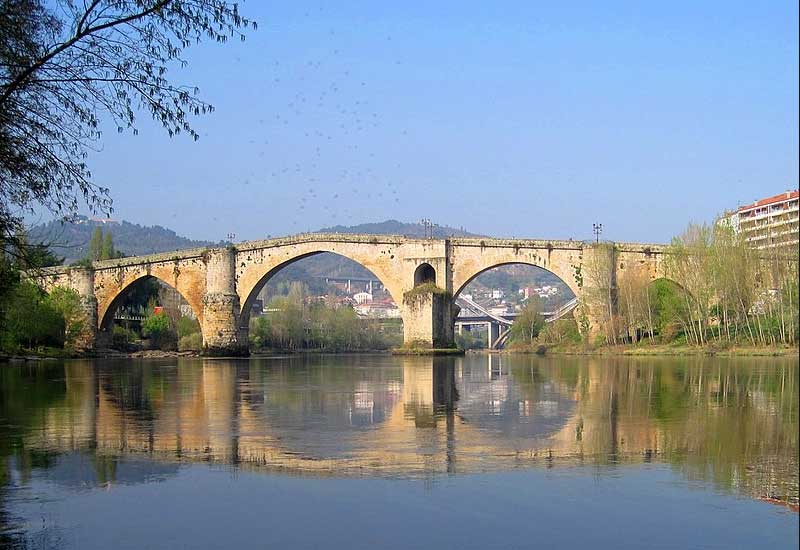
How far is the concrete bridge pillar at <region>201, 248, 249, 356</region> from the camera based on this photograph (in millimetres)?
67562

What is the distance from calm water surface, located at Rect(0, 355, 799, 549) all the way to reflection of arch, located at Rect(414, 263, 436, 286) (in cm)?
4263

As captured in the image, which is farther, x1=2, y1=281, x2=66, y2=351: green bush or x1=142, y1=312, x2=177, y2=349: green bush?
x1=142, y1=312, x2=177, y2=349: green bush

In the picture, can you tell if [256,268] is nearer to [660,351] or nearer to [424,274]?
[424,274]

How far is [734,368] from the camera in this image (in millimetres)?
33219

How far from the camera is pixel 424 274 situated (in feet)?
212

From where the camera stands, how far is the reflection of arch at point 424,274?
63469 millimetres

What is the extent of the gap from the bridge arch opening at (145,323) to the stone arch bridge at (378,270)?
94 centimetres

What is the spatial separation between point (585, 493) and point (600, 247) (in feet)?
165

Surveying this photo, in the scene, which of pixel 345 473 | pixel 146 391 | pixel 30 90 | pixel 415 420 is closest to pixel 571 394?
pixel 415 420

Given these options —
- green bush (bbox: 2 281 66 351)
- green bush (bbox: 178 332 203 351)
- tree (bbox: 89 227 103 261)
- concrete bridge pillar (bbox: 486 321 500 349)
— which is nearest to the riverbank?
green bush (bbox: 178 332 203 351)

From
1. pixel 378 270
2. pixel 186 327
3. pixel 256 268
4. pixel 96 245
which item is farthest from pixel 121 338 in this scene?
pixel 378 270

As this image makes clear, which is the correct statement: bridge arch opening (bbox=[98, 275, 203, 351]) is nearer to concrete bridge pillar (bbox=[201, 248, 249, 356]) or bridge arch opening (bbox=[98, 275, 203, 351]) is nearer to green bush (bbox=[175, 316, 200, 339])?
green bush (bbox=[175, 316, 200, 339])

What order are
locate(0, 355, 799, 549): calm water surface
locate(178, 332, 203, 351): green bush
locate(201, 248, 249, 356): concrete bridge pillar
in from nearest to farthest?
locate(0, 355, 799, 549): calm water surface < locate(201, 248, 249, 356): concrete bridge pillar < locate(178, 332, 203, 351): green bush

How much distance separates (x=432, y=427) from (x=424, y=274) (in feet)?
162
